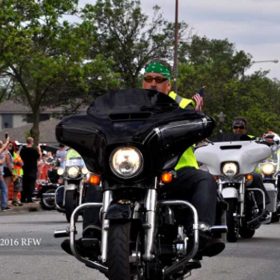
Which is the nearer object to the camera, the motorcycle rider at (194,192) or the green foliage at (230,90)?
the motorcycle rider at (194,192)

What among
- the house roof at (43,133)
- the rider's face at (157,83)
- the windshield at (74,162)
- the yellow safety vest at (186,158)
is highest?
the house roof at (43,133)

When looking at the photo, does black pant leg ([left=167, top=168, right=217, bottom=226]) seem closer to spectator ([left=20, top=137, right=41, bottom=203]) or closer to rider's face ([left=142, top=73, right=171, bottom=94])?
rider's face ([left=142, top=73, right=171, bottom=94])

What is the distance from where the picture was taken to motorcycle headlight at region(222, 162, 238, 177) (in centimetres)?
1312

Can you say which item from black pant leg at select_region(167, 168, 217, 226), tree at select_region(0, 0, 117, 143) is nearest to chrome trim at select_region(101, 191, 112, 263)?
black pant leg at select_region(167, 168, 217, 226)

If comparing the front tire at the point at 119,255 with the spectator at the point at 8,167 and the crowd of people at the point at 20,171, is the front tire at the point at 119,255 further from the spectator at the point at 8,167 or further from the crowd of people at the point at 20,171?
the crowd of people at the point at 20,171

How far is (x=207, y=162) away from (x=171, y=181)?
601 cm

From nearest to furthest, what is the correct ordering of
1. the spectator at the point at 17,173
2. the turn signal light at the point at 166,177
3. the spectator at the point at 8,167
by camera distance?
the turn signal light at the point at 166,177
the spectator at the point at 8,167
the spectator at the point at 17,173

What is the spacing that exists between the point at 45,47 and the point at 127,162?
47.2 m

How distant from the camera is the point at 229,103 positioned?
7412 centimetres

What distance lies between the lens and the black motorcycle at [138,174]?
258 inches

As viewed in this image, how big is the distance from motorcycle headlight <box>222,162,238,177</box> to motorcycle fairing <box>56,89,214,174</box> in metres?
5.92

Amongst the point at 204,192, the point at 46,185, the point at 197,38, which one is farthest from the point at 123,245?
the point at 197,38

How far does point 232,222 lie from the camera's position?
1283 cm

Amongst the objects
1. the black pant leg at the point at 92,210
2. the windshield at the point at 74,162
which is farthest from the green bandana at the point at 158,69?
the windshield at the point at 74,162
